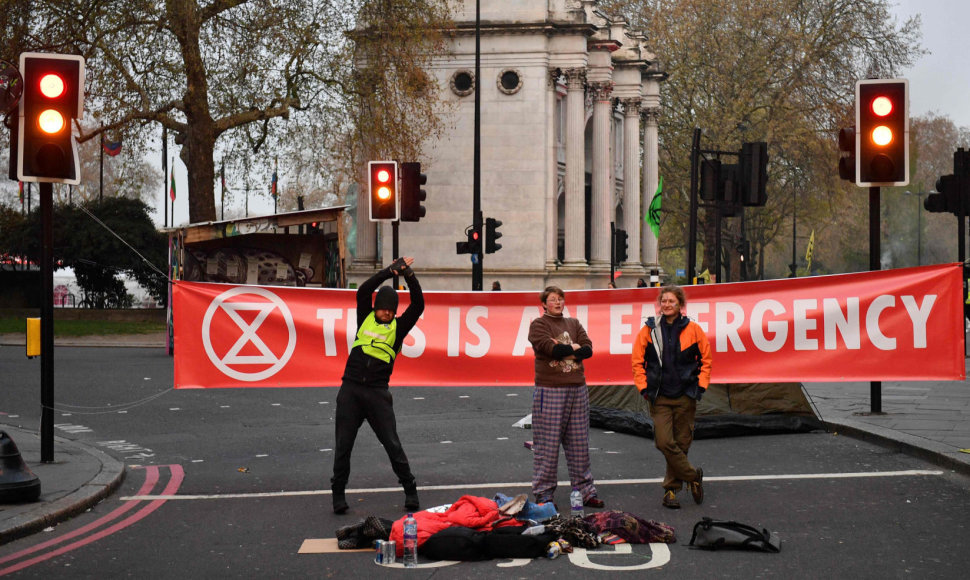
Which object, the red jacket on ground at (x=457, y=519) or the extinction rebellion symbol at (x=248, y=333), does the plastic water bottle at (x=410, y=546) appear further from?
the extinction rebellion symbol at (x=248, y=333)

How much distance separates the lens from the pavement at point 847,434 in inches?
367

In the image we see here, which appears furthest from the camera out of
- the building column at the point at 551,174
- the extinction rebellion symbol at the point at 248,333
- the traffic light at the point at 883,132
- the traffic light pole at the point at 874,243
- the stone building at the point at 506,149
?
the building column at the point at 551,174

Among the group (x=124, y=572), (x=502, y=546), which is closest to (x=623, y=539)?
(x=502, y=546)

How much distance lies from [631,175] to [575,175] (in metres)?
10.7

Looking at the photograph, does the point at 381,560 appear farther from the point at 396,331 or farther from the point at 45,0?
the point at 45,0

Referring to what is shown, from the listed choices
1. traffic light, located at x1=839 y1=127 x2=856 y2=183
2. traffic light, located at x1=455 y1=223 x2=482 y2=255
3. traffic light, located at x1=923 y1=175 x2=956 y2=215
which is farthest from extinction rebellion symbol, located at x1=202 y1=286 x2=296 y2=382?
traffic light, located at x1=455 y1=223 x2=482 y2=255

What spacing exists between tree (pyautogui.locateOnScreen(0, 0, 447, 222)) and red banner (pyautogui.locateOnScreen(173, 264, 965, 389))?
21701 mm

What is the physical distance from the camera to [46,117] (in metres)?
11.0

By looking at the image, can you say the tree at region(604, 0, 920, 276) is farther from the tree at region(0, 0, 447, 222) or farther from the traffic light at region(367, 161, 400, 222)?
the traffic light at region(367, 161, 400, 222)

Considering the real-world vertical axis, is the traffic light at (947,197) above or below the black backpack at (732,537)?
above

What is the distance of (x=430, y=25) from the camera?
36.3m

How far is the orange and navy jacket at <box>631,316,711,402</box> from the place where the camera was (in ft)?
32.4

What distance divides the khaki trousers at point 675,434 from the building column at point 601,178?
44923 mm

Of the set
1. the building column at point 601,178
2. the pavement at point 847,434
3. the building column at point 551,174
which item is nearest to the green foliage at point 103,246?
the building column at point 551,174
